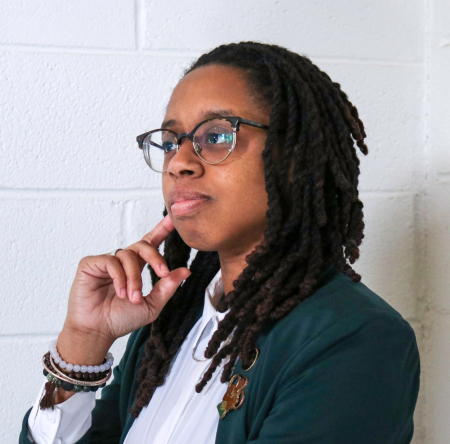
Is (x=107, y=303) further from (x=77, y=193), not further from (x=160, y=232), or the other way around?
(x=77, y=193)

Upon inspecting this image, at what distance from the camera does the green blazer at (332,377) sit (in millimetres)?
781

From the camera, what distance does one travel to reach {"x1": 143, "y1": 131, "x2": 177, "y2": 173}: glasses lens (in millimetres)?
1130

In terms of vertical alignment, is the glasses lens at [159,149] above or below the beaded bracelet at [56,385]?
above

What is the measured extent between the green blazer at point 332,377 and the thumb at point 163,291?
0.92 ft

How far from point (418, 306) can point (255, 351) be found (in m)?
1.03

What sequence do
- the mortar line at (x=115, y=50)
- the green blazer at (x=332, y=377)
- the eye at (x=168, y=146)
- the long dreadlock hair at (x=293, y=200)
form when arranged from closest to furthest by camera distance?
the green blazer at (x=332, y=377) → the long dreadlock hair at (x=293, y=200) → the eye at (x=168, y=146) → the mortar line at (x=115, y=50)

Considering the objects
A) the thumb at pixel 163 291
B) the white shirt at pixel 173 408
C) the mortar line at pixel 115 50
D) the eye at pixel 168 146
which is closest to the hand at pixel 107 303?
the thumb at pixel 163 291

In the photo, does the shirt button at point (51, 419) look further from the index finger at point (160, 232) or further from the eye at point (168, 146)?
the eye at point (168, 146)

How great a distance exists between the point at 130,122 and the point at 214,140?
659mm

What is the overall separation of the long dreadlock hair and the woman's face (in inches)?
1.4

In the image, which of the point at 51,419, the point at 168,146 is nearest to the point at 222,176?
the point at 168,146

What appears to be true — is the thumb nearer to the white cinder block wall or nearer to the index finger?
the index finger

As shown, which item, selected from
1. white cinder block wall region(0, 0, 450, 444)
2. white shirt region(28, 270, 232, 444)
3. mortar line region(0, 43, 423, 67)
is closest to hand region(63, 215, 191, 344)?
white shirt region(28, 270, 232, 444)

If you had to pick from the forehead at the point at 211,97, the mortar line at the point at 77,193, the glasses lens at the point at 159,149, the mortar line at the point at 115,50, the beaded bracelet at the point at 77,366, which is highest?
the mortar line at the point at 115,50
